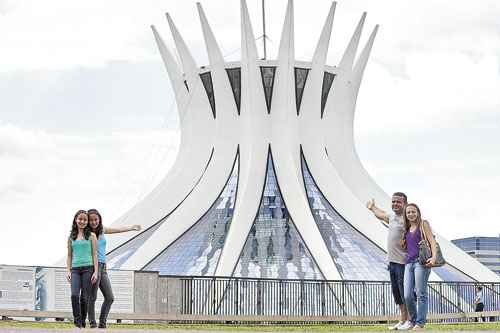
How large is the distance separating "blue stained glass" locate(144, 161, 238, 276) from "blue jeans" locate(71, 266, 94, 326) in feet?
67.0

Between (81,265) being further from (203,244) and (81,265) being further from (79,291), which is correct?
(203,244)

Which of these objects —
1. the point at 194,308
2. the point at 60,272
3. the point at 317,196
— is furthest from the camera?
the point at 317,196

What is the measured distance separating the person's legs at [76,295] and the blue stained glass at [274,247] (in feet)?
66.5

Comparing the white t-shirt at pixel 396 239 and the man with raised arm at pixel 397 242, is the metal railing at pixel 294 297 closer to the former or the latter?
the man with raised arm at pixel 397 242

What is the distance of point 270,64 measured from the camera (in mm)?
39094

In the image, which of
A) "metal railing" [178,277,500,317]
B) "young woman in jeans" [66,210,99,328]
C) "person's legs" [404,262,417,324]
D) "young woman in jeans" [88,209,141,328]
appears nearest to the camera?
"person's legs" [404,262,417,324]

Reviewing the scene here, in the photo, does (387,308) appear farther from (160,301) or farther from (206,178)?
(206,178)

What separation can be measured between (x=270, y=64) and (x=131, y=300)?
18812 mm

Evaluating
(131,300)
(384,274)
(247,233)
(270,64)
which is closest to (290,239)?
(247,233)

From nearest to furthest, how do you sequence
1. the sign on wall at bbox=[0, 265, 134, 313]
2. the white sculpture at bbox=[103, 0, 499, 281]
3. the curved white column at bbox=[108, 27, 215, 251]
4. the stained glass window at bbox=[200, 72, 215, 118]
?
the sign on wall at bbox=[0, 265, 134, 313], the white sculpture at bbox=[103, 0, 499, 281], the stained glass window at bbox=[200, 72, 215, 118], the curved white column at bbox=[108, 27, 215, 251]

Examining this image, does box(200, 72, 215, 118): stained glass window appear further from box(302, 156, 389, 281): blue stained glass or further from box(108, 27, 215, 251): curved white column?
box(302, 156, 389, 281): blue stained glass

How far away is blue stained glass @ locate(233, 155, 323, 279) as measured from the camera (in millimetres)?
33750

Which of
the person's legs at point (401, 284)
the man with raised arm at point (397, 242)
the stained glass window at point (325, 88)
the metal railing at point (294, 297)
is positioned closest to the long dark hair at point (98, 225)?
the man with raised arm at point (397, 242)

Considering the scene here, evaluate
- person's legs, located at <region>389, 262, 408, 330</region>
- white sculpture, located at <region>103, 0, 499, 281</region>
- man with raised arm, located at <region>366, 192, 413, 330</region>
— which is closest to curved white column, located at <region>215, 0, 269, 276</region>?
white sculpture, located at <region>103, 0, 499, 281</region>
